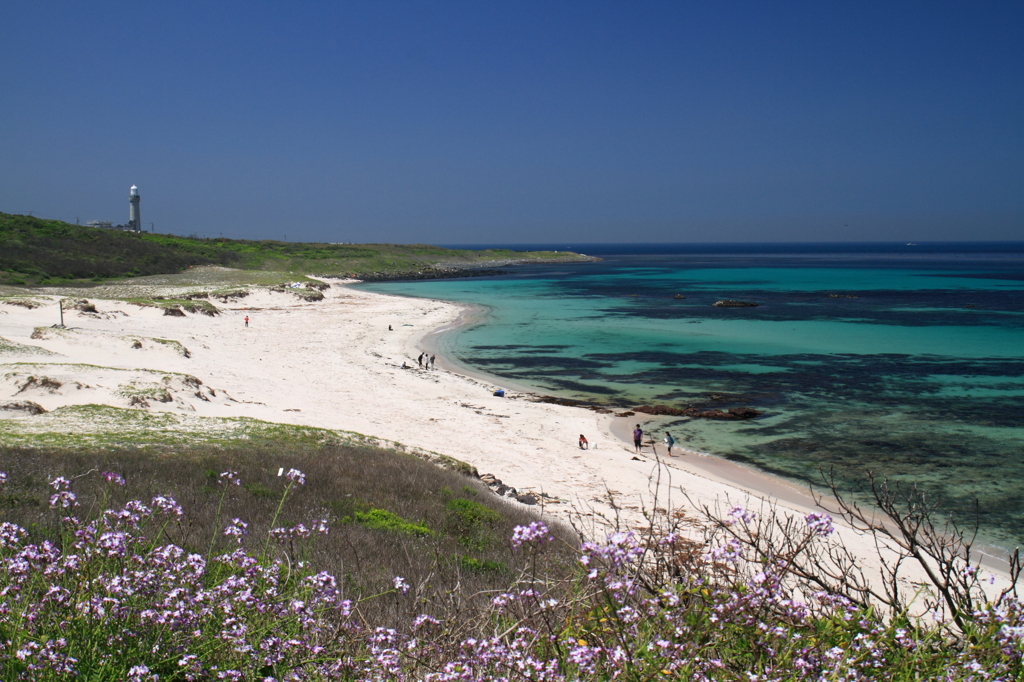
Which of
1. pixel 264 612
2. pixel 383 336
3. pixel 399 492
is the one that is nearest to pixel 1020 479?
pixel 399 492

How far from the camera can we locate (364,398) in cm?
2397

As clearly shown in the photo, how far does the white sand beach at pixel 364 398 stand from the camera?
15586mm

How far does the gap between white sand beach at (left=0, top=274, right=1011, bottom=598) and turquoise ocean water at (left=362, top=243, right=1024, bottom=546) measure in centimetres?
256

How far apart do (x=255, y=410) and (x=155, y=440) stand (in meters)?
6.65

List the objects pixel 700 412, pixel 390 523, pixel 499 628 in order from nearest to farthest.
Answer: pixel 499 628 → pixel 390 523 → pixel 700 412

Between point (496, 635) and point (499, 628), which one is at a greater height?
point (496, 635)

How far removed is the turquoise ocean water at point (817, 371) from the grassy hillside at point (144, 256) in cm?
3905

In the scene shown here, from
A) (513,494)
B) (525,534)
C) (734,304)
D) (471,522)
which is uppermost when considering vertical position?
(525,534)

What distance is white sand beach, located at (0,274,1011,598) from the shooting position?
51.1ft

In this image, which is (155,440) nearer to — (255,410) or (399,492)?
(399,492)

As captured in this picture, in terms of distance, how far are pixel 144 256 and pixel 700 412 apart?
73257 millimetres

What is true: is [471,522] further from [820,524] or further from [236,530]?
[820,524]

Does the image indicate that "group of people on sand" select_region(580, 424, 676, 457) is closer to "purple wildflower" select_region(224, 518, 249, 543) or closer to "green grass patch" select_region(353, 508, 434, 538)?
"green grass patch" select_region(353, 508, 434, 538)

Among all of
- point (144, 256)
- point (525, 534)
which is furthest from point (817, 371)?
point (144, 256)
